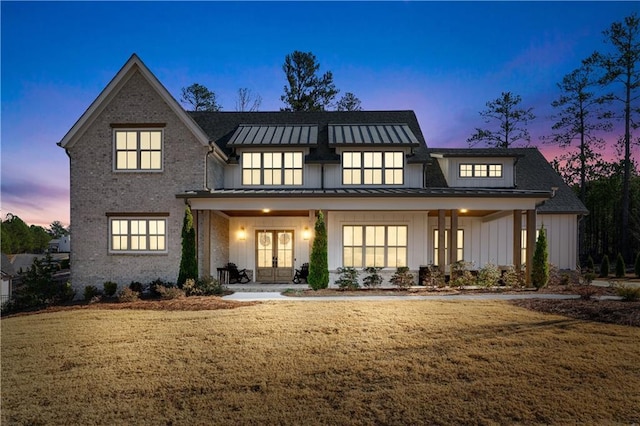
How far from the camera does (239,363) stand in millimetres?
6738

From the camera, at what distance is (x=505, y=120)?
3378 centimetres

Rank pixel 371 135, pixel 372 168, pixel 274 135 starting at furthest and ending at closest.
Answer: pixel 274 135 → pixel 371 135 → pixel 372 168

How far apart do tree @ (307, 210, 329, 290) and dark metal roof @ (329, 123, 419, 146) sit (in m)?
5.51

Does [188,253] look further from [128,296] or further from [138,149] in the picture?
[138,149]

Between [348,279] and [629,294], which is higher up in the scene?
[348,279]

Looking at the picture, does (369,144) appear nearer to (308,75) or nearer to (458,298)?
(458,298)

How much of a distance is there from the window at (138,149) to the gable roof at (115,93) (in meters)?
1.16

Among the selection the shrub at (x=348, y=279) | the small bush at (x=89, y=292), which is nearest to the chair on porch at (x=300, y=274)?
the shrub at (x=348, y=279)

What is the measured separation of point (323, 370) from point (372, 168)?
12.8 m

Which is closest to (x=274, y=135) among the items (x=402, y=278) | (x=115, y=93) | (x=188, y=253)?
(x=115, y=93)

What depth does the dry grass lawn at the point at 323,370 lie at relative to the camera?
16.5 ft

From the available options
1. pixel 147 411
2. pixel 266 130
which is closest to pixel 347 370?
pixel 147 411

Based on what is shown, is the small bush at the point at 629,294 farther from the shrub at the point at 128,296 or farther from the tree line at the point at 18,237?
the tree line at the point at 18,237

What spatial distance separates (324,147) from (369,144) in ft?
7.99
